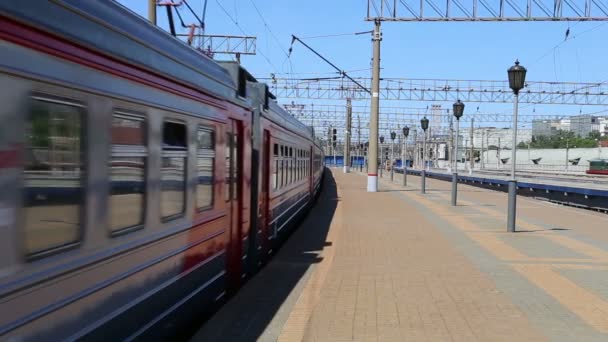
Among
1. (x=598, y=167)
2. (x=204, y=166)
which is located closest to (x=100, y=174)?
(x=204, y=166)

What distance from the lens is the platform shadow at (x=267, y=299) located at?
6020mm

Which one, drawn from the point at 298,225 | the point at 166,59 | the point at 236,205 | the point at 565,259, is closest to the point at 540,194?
the point at 298,225

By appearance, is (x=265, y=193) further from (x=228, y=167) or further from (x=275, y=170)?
(x=228, y=167)

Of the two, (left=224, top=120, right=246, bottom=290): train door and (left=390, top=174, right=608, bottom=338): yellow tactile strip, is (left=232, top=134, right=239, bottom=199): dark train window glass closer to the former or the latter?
(left=224, top=120, right=246, bottom=290): train door

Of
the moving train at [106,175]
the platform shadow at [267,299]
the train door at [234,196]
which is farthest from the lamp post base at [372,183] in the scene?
the moving train at [106,175]

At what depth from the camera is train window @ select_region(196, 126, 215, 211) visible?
590cm

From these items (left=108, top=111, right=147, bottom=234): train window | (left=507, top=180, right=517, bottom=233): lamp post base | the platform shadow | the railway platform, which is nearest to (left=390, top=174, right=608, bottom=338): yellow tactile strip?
the railway platform

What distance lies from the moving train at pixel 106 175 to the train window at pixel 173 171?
15mm

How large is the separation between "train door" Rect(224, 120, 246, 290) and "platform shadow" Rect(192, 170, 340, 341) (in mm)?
306

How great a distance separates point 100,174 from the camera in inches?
152

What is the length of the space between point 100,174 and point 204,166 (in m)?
2.26

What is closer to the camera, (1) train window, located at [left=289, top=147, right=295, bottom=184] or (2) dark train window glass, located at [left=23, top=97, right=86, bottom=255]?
(2) dark train window glass, located at [left=23, top=97, right=86, bottom=255]

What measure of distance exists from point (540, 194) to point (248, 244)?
82.9 ft

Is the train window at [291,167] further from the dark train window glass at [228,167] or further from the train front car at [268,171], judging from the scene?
the dark train window glass at [228,167]
